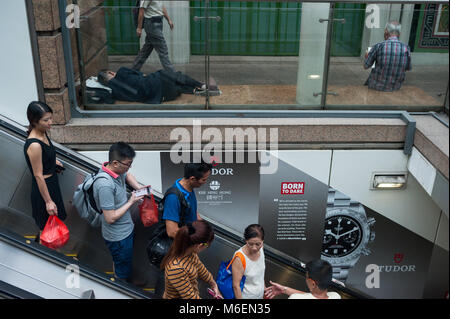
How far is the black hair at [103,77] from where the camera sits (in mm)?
5266

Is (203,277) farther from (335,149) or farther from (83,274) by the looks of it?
(335,149)

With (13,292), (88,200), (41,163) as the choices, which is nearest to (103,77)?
(41,163)

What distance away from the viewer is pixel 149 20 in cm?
503

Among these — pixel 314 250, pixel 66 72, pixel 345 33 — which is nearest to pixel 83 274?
pixel 66 72

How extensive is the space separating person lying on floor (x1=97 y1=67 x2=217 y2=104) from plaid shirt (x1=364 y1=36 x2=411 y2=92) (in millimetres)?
1893

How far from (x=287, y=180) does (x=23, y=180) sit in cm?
299

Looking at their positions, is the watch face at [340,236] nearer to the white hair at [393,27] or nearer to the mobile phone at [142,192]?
the white hair at [393,27]

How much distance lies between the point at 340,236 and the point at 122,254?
291 cm

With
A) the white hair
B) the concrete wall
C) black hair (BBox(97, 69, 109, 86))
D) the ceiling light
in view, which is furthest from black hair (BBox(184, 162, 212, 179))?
the white hair

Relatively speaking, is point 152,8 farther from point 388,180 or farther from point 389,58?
point 388,180

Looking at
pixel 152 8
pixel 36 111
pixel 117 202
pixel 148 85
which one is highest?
pixel 152 8

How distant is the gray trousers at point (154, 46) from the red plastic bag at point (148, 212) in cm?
166

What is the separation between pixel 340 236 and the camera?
19.3 ft
